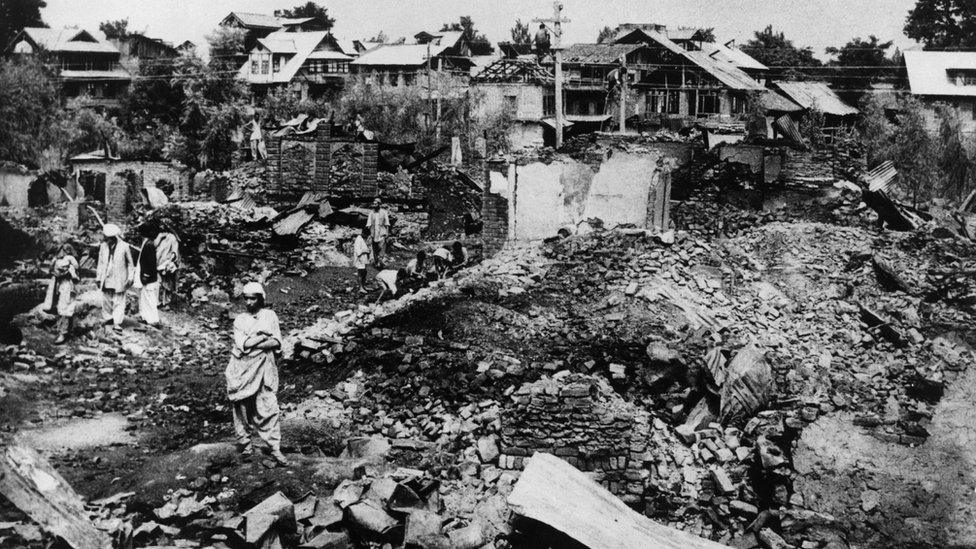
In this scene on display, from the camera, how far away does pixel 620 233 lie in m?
10.9

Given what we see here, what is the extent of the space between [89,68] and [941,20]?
21.8 meters

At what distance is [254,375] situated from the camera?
5.96 metres

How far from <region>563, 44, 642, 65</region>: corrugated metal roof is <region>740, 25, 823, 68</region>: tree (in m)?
5.29

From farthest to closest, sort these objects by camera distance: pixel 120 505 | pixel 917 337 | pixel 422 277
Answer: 1. pixel 422 277
2. pixel 917 337
3. pixel 120 505

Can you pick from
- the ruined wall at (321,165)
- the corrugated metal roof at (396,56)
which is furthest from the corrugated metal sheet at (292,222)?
the corrugated metal roof at (396,56)

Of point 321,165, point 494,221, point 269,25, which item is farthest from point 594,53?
point 494,221

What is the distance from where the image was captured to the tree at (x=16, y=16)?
8.71m

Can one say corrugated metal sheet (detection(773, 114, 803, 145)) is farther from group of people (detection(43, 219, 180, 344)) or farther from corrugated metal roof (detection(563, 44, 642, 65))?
group of people (detection(43, 219, 180, 344))

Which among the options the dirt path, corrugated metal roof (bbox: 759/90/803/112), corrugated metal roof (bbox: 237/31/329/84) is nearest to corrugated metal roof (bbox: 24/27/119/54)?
corrugated metal roof (bbox: 237/31/329/84)

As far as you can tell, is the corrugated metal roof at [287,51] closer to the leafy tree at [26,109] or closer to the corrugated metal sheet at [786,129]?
the leafy tree at [26,109]

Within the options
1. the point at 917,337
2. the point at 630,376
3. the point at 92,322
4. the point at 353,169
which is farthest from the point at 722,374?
the point at 353,169

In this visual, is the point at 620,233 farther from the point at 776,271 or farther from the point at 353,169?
the point at 353,169

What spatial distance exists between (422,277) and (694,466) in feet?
18.6

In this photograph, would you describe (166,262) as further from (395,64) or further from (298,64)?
(395,64)
